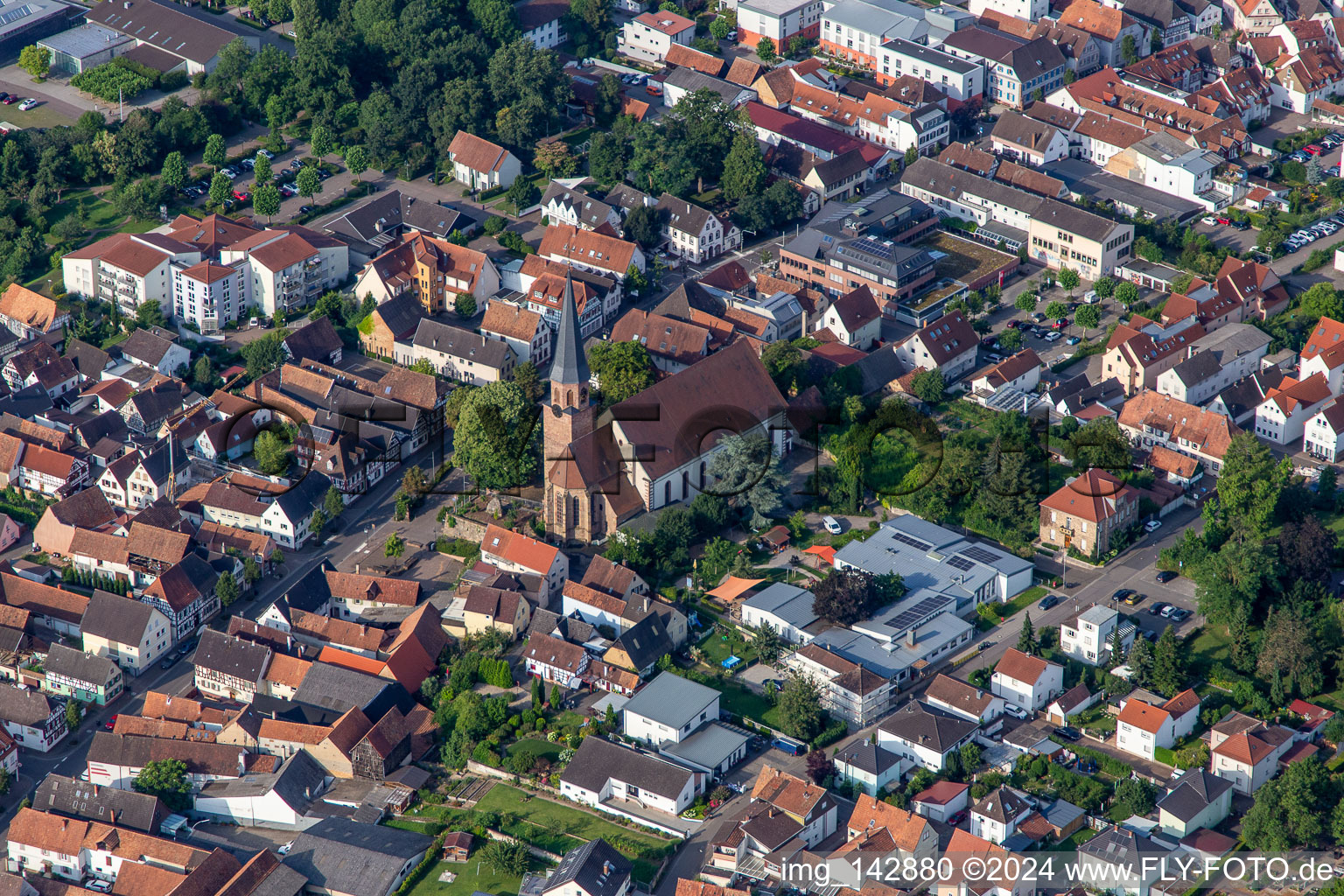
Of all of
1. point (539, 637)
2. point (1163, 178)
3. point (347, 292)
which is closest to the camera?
point (539, 637)

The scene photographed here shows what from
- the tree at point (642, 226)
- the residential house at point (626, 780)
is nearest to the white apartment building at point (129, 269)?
→ the tree at point (642, 226)

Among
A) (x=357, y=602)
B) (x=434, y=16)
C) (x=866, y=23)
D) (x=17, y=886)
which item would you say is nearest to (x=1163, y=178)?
(x=866, y=23)

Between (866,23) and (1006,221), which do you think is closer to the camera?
(1006,221)

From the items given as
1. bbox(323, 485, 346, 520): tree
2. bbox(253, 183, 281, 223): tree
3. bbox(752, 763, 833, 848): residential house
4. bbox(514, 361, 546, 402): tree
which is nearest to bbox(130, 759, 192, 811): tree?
bbox(323, 485, 346, 520): tree

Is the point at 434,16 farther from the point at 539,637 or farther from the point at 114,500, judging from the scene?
the point at 539,637

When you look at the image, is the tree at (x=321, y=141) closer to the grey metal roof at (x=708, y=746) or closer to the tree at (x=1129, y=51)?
the tree at (x=1129, y=51)

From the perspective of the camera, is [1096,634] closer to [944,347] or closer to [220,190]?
[944,347]
